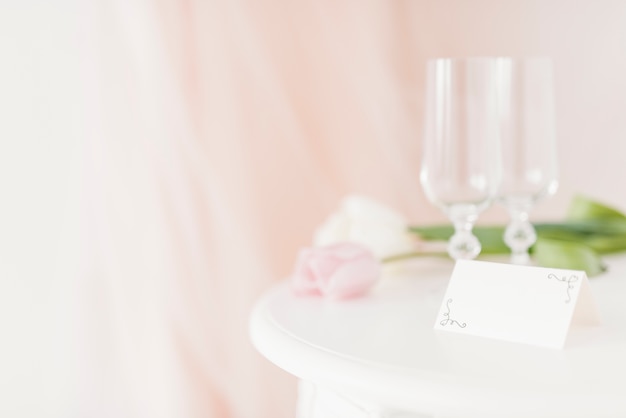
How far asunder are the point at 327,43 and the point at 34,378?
0.95m

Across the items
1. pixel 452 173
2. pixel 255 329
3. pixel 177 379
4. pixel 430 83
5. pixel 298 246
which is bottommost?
pixel 177 379

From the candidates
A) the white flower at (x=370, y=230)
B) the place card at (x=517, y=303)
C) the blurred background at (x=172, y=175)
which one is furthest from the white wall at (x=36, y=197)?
the place card at (x=517, y=303)

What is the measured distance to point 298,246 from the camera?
77.8 inches

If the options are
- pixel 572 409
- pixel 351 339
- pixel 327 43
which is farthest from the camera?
pixel 327 43

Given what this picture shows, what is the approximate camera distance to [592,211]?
148cm

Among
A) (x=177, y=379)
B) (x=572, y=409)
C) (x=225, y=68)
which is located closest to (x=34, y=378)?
(x=177, y=379)

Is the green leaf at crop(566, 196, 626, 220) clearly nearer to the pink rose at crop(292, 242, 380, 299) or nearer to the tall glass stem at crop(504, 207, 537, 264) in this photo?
the tall glass stem at crop(504, 207, 537, 264)

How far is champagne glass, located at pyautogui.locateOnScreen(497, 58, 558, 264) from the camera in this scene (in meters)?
1.12

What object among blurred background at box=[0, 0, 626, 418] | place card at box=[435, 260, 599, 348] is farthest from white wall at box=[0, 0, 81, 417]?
place card at box=[435, 260, 599, 348]

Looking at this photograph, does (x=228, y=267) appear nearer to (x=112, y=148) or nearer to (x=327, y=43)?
(x=112, y=148)

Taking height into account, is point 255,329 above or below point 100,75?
below

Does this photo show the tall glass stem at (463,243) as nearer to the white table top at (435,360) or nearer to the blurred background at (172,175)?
the white table top at (435,360)

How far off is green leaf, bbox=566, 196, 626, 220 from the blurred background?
65cm

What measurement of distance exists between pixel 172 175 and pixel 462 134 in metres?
0.76
